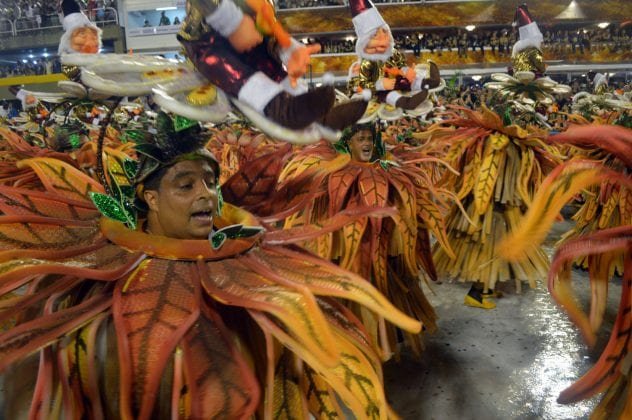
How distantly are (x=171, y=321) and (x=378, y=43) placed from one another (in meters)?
2.63

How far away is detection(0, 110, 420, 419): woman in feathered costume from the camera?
1.08m

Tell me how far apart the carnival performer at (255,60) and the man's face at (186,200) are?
0.27 meters

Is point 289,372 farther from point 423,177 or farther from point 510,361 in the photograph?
point 510,361

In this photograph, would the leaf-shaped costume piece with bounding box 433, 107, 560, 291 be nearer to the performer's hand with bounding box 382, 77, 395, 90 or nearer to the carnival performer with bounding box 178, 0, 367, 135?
the performer's hand with bounding box 382, 77, 395, 90

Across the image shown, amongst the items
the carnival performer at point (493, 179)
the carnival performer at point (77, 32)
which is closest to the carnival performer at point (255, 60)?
the carnival performer at point (77, 32)

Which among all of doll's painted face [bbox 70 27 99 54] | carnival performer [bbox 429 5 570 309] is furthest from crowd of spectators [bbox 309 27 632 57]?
doll's painted face [bbox 70 27 99 54]

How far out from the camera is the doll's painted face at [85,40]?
9.12 feet

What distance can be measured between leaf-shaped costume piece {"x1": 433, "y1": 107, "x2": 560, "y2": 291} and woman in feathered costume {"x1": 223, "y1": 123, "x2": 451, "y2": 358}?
0.88 metres

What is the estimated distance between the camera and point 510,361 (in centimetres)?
312

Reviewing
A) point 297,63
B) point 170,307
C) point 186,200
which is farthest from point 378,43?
point 170,307

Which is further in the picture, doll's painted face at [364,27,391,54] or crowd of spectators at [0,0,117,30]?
crowd of spectators at [0,0,117,30]

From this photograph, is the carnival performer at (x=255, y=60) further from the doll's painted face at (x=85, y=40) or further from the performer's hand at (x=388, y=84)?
the performer's hand at (x=388, y=84)

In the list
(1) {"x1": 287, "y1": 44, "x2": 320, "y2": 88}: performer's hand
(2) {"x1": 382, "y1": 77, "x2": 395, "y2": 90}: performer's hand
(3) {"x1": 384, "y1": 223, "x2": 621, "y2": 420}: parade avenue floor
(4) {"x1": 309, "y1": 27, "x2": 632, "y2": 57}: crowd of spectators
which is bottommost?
(3) {"x1": 384, "y1": 223, "x2": 621, "y2": 420}: parade avenue floor

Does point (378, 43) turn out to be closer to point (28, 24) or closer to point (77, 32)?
point (77, 32)
